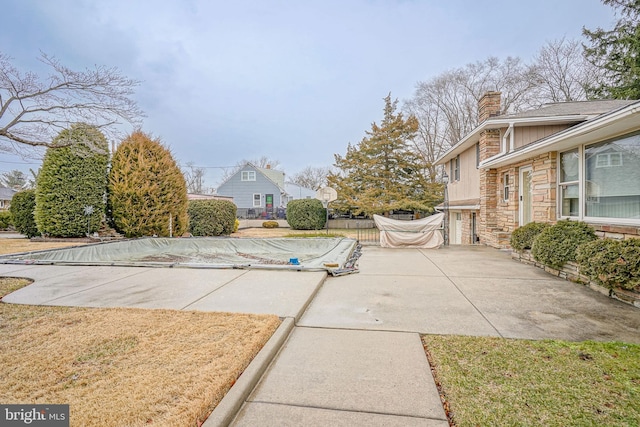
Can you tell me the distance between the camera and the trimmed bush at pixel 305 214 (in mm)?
20406

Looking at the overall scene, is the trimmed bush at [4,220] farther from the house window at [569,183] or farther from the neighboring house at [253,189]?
the house window at [569,183]

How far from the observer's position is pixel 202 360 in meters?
2.40

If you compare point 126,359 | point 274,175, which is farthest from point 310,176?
point 126,359

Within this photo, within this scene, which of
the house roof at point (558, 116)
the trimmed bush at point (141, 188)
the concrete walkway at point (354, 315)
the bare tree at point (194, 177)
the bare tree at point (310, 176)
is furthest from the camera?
the bare tree at point (310, 176)

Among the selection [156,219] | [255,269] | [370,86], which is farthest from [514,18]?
[156,219]

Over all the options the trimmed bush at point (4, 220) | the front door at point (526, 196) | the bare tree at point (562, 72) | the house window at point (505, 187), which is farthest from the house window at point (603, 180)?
the trimmed bush at point (4, 220)

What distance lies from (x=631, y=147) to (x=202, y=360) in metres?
6.75

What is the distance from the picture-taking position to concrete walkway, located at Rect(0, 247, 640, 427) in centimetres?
199

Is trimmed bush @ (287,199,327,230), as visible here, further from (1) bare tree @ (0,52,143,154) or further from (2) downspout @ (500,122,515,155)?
(1) bare tree @ (0,52,143,154)

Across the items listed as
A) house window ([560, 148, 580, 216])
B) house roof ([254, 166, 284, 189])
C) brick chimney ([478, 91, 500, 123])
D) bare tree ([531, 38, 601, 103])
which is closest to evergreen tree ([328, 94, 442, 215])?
bare tree ([531, 38, 601, 103])

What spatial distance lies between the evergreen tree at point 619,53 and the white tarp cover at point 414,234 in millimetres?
12448

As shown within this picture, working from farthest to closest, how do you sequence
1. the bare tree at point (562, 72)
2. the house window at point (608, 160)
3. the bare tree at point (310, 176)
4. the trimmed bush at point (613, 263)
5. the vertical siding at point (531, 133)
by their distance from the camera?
the bare tree at point (310, 176) → the bare tree at point (562, 72) → the vertical siding at point (531, 133) → the house window at point (608, 160) → the trimmed bush at point (613, 263)

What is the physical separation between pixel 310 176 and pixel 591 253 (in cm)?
4326

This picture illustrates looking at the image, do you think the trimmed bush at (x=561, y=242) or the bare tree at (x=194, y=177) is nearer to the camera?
the trimmed bush at (x=561, y=242)
